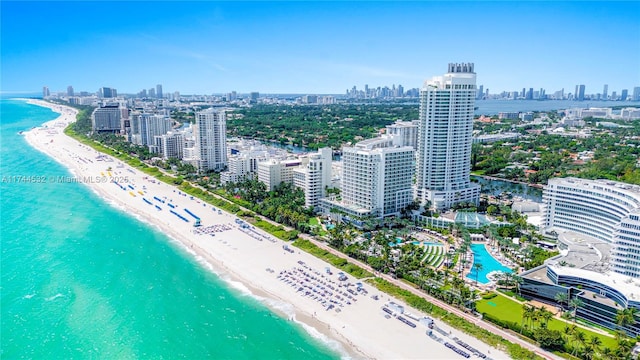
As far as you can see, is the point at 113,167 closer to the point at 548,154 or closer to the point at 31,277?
the point at 31,277

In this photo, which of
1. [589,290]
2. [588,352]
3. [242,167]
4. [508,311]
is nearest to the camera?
[588,352]

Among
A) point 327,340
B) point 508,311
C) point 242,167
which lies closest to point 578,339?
point 508,311

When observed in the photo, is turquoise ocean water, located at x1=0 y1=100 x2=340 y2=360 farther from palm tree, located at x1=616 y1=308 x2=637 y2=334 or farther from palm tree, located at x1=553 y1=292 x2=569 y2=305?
palm tree, located at x1=616 y1=308 x2=637 y2=334

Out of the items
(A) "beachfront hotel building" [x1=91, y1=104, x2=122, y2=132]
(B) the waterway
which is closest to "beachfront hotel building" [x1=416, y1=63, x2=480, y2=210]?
(B) the waterway

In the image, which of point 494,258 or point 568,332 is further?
point 494,258

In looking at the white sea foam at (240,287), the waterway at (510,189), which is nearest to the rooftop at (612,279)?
the white sea foam at (240,287)

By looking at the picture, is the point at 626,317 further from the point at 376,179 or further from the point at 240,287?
the point at 240,287
